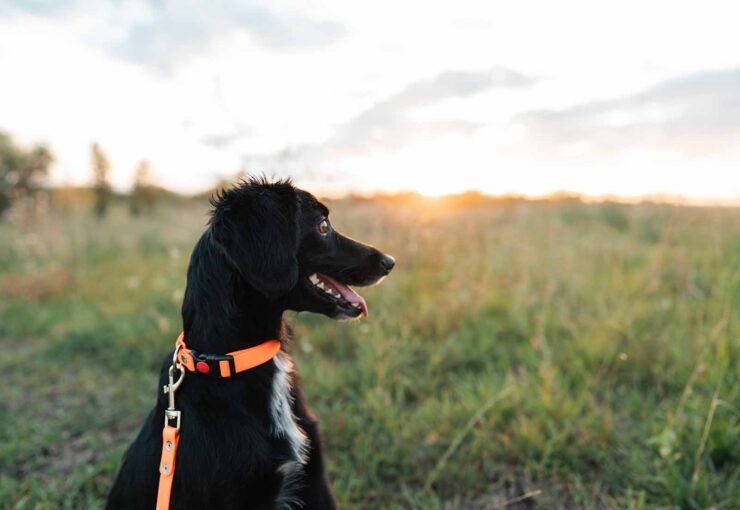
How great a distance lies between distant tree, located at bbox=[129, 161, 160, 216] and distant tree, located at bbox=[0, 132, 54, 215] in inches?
106

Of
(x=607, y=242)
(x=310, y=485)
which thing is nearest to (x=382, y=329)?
(x=310, y=485)

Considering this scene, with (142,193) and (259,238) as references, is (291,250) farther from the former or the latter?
(142,193)

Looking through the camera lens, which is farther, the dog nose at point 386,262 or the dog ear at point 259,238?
the dog nose at point 386,262

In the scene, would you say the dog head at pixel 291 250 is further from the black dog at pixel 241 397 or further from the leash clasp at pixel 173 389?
the leash clasp at pixel 173 389

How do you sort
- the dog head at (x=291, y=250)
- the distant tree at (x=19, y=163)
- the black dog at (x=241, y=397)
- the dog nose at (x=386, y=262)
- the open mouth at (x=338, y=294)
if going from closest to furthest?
the black dog at (x=241, y=397) < the dog head at (x=291, y=250) < the open mouth at (x=338, y=294) < the dog nose at (x=386, y=262) < the distant tree at (x=19, y=163)

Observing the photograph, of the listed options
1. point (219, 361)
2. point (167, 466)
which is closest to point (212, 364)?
point (219, 361)

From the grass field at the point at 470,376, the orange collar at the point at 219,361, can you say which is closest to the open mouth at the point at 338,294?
the orange collar at the point at 219,361

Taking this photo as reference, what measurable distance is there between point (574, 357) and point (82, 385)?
13.2ft

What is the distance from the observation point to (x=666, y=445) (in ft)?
7.58

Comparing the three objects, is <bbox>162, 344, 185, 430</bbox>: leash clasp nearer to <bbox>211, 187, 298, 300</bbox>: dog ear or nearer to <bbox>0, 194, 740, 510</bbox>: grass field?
<bbox>211, 187, 298, 300</bbox>: dog ear

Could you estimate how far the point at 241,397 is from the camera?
6.11 ft

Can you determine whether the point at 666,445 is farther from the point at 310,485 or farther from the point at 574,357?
the point at 310,485

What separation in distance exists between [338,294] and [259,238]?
579mm

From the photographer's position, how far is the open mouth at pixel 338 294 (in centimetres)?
229
